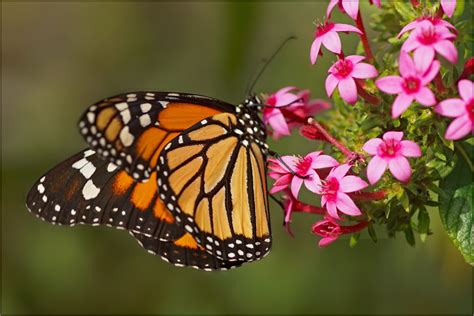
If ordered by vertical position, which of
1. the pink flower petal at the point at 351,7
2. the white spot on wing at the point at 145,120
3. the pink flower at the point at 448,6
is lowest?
the white spot on wing at the point at 145,120

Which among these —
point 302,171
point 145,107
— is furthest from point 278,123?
point 145,107

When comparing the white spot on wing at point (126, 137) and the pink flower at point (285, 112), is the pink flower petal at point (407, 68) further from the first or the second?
the white spot on wing at point (126, 137)

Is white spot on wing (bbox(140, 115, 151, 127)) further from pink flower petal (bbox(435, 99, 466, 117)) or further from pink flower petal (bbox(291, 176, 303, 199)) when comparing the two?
pink flower petal (bbox(435, 99, 466, 117))

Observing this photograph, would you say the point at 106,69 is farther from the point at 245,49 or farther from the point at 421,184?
the point at 421,184

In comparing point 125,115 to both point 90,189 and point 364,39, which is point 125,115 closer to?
point 90,189

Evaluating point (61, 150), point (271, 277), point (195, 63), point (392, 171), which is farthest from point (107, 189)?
point (195, 63)

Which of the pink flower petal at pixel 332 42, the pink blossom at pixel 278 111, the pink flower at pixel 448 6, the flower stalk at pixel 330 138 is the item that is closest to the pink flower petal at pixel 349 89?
the pink flower petal at pixel 332 42

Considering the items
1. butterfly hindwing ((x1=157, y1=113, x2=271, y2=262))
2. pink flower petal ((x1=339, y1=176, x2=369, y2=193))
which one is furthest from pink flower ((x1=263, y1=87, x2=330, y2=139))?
pink flower petal ((x1=339, y1=176, x2=369, y2=193))
